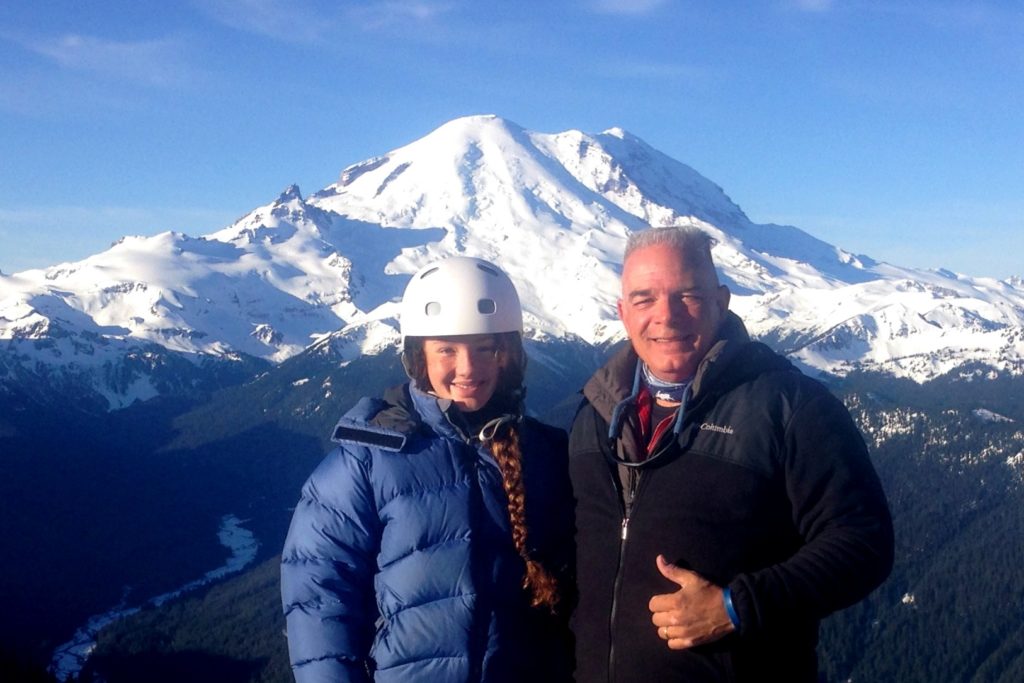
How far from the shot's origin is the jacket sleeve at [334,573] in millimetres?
7023

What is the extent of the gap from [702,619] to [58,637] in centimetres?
12220

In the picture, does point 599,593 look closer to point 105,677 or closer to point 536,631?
point 536,631

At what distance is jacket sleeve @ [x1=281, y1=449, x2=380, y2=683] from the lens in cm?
702

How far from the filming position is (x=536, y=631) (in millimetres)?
7438

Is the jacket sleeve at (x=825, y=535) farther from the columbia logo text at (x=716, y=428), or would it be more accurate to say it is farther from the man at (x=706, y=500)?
the columbia logo text at (x=716, y=428)

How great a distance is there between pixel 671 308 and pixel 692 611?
222cm

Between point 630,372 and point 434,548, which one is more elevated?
point 630,372

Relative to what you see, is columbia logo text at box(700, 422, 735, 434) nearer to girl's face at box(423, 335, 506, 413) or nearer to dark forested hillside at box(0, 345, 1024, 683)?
girl's face at box(423, 335, 506, 413)

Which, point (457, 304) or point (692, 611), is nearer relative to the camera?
point (692, 611)

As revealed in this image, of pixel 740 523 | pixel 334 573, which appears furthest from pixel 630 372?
pixel 334 573

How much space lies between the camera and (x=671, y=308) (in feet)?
23.1

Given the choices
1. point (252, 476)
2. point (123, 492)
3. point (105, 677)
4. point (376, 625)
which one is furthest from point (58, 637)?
point (376, 625)

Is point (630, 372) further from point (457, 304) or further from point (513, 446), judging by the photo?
point (457, 304)

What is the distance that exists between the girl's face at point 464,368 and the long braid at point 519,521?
0.44m
